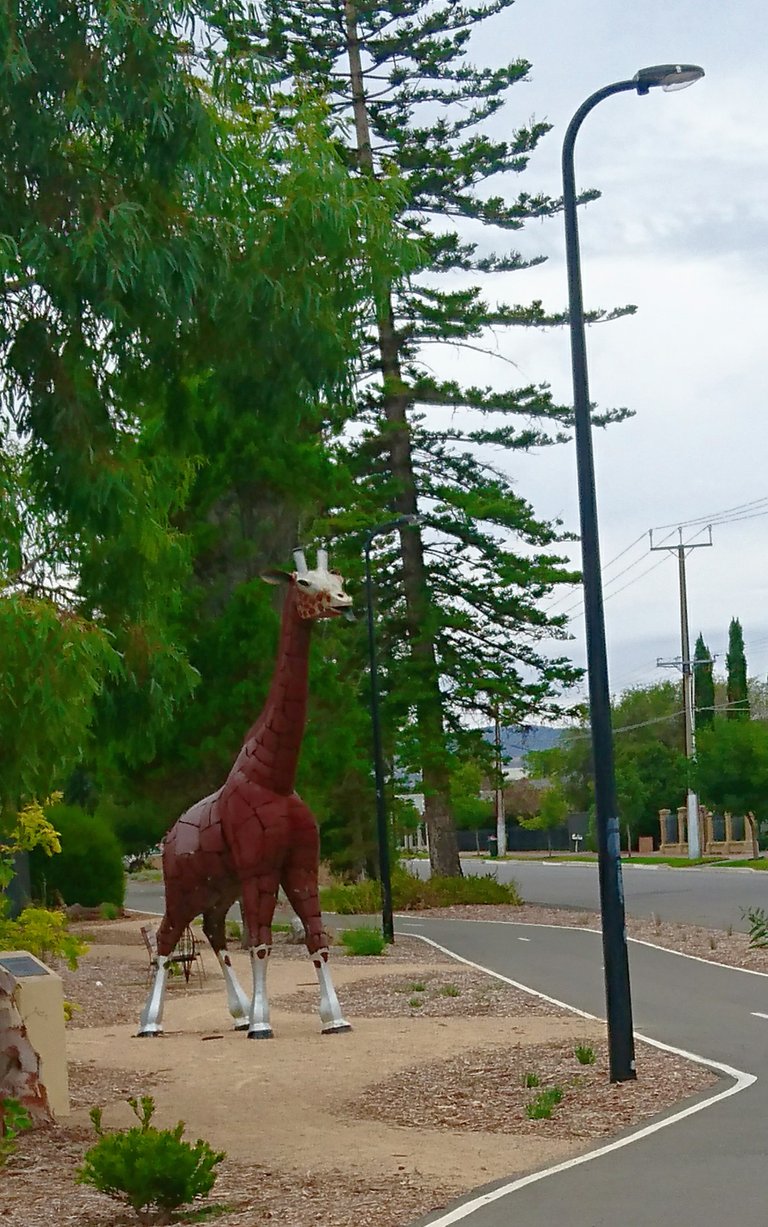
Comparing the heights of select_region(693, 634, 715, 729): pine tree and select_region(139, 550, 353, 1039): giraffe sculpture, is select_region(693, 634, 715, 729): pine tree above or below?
above

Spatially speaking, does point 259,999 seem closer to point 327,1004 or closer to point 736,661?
point 327,1004

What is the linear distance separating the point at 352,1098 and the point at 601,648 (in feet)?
12.7

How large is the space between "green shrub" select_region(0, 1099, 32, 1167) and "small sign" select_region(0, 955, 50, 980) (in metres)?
1.24

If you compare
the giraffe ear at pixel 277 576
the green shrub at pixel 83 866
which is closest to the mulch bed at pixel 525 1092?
the giraffe ear at pixel 277 576

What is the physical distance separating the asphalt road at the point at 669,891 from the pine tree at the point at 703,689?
69.6 feet

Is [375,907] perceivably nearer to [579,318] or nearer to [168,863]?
[168,863]

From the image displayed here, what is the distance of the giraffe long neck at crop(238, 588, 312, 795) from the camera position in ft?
54.8

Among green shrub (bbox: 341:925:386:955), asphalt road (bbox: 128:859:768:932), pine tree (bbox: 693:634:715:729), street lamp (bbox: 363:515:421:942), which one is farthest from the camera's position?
pine tree (bbox: 693:634:715:729)

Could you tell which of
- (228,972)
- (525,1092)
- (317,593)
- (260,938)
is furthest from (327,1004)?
(525,1092)

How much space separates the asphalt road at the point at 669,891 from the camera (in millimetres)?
34031

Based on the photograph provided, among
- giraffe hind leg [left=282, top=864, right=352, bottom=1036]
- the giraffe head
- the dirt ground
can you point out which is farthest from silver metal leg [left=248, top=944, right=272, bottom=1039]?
the giraffe head

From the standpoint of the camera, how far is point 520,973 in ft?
77.5

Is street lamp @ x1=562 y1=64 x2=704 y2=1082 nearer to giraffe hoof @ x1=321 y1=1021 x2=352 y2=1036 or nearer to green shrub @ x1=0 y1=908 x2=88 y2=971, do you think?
giraffe hoof @ x1=321 y1=1021 x2=352 y2=1036

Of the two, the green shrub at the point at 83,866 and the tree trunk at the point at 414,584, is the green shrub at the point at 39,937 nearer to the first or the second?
the green shrub at the point at 83,866
